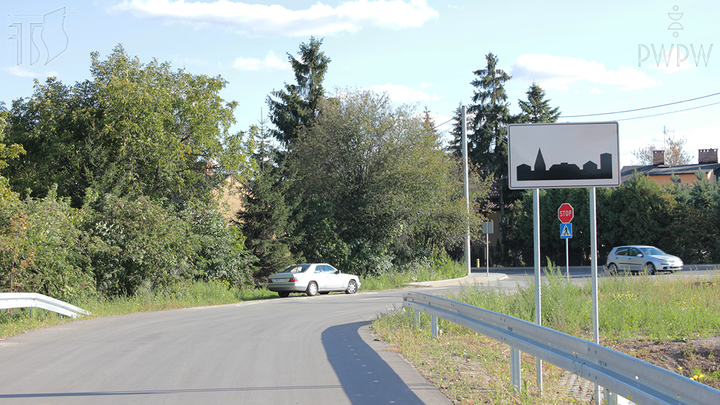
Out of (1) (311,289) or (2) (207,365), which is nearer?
(2) (207,365)

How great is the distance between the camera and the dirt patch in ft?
25.9

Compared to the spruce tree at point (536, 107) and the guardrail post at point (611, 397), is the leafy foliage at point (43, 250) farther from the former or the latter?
the spruce tree at point (536, 107)

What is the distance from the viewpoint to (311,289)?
23.4m

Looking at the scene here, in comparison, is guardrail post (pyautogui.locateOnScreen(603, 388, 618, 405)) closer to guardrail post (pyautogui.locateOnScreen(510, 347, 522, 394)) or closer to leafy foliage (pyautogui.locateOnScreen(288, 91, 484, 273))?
guardrail post (pyautogui.locateOnScreen(510, 347, 522, 394))

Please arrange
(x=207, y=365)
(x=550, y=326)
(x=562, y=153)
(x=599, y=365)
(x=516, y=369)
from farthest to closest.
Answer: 1. (x=550, y=326)
2. (x=207, y=365)
3. (x=562, y=153)
4. (x=516, y=369)
5. (x=599, y=365)

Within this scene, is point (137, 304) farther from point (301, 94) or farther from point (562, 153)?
point (301, 94)

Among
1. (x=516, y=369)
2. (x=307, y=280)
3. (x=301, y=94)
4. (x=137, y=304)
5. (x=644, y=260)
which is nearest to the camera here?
(x=516, y=369)

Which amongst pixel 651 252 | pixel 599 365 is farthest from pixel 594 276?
pixel 651 252

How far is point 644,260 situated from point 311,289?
18.4 meters

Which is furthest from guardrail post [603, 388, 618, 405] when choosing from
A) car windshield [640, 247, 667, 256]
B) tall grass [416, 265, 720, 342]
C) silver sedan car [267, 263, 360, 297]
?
car windshield [640, 247, 667, 256]

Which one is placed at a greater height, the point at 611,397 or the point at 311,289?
the point at 611,397

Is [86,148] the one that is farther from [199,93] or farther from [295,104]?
[295,104]

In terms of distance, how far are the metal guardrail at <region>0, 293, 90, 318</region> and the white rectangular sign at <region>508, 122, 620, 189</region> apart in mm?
11216

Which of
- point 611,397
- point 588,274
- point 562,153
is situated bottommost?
point 588,274
